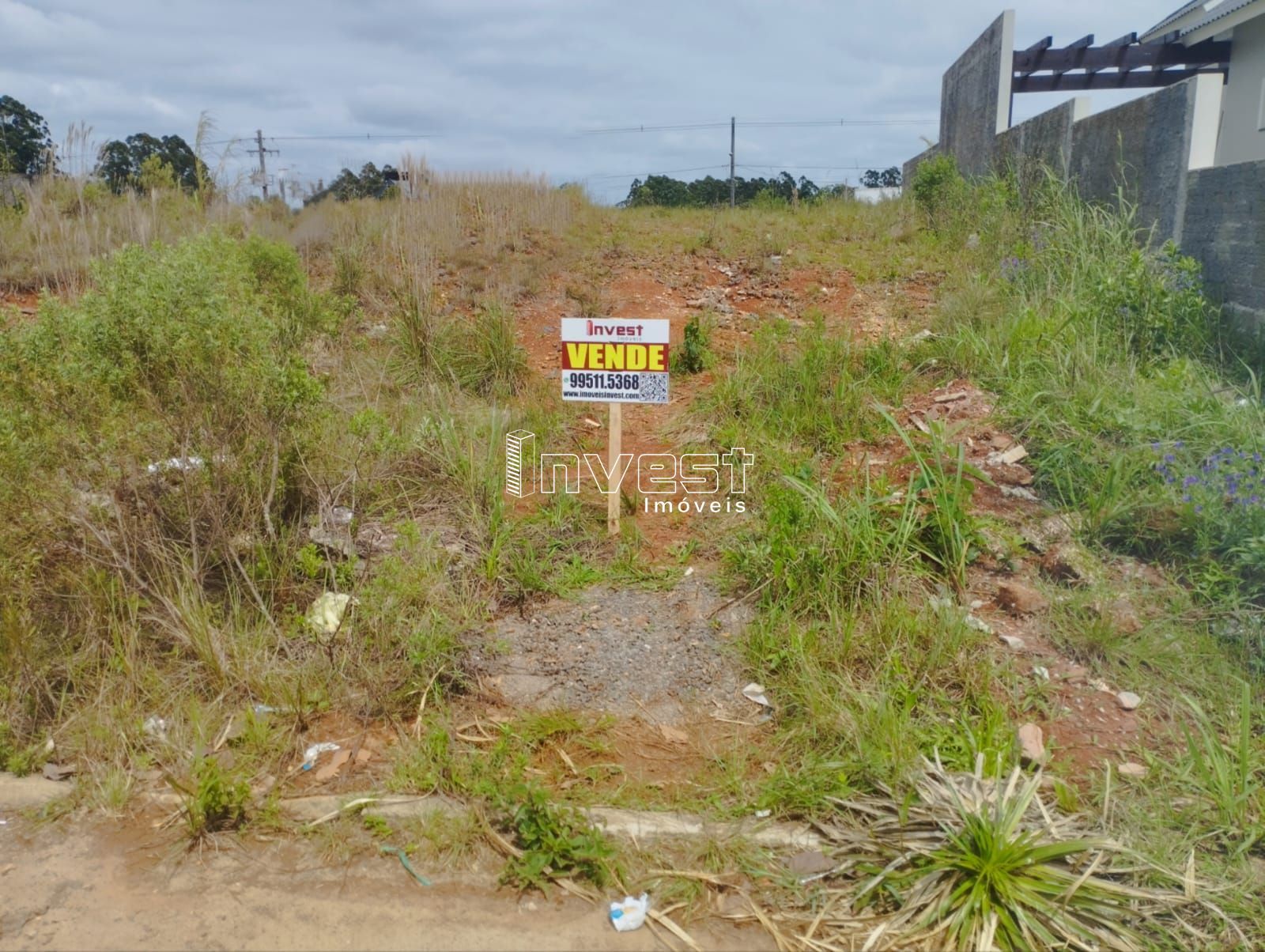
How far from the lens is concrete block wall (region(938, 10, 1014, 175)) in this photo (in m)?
9.46

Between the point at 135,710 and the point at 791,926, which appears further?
the point at 135,710

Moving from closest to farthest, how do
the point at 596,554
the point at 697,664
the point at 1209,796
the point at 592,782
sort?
1. the point at 1209,796
2. the point at 592,782
3. the point at 697,664
4. the point at 596,554

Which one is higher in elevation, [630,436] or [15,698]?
[630,436]

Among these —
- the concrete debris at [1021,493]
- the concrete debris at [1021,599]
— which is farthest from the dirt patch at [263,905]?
the concrete debris at [1021,493]

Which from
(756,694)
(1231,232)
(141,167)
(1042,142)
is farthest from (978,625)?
(141,167)

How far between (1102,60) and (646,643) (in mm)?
10351

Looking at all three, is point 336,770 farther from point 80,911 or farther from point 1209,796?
point 1209,796

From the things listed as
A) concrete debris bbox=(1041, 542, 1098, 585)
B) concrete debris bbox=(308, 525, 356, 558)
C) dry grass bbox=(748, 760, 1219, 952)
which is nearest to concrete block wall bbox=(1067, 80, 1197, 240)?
concrete debris bbox=(1041, 542, 1098, 585)

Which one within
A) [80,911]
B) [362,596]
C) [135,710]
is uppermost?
[362,596]

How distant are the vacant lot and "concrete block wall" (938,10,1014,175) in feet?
16.0

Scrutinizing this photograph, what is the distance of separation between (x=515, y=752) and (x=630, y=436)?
2.76 m

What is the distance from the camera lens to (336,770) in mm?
2857

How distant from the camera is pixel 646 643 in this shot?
3.49 meters

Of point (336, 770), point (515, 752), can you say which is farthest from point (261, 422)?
point (515, 752)
